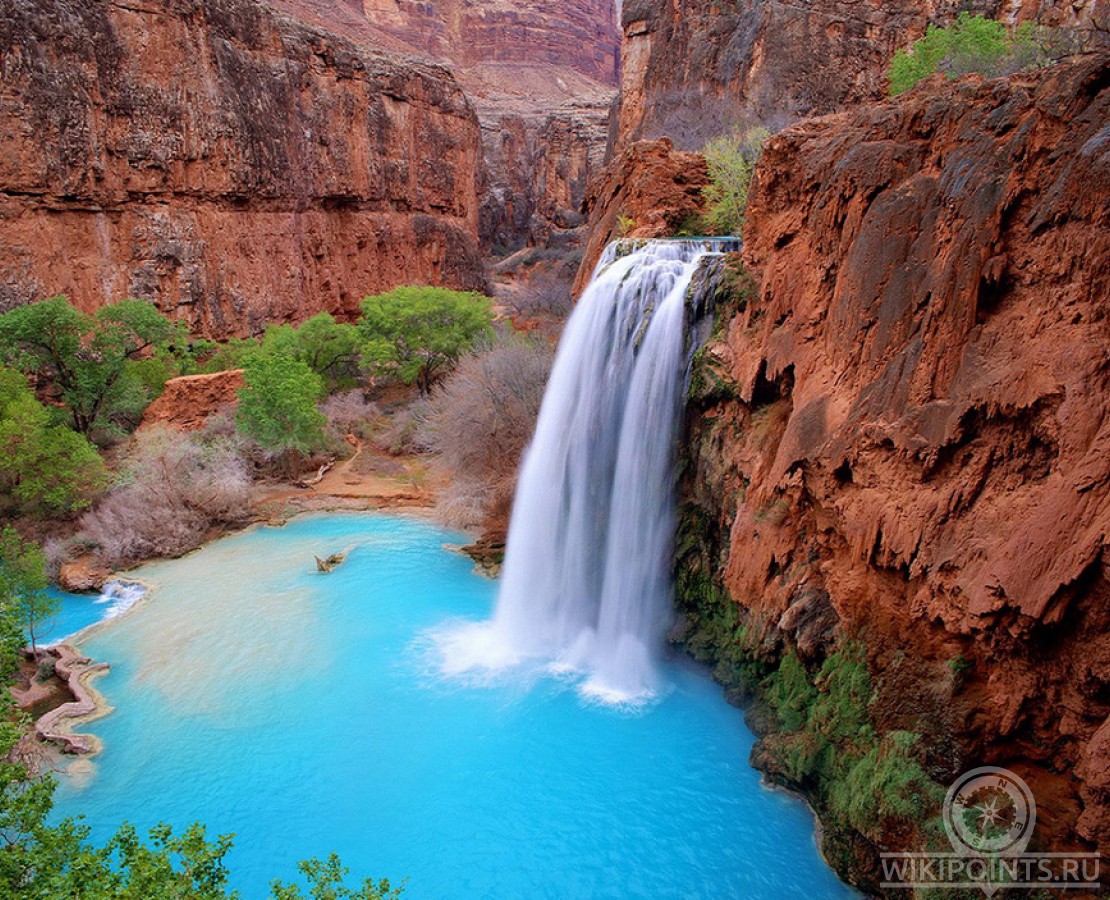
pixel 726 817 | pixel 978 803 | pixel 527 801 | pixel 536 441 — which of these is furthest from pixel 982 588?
pixel 536 441

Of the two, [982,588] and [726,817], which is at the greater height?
[982,588]

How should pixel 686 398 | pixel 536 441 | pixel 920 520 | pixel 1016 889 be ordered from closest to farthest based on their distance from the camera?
pixel 1016 889 < pixel 920 520 < pixel 686 398 < pixel 536 441

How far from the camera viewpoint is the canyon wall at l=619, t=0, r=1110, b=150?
2377 centimetres

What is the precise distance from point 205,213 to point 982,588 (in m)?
30.0

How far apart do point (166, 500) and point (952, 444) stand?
57.9 feet

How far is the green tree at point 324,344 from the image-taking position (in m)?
26.1

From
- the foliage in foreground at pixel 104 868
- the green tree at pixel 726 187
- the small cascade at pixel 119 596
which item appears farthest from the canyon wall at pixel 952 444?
the small cascade at pixel 119 596

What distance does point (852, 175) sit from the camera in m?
8.52

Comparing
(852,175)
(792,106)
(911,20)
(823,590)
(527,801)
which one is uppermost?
(911,20)

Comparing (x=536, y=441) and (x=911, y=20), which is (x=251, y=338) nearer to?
(x=536, y=441)

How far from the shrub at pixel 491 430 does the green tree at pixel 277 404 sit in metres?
6.01

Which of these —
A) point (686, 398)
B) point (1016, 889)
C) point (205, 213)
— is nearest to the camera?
point (1016, 889)

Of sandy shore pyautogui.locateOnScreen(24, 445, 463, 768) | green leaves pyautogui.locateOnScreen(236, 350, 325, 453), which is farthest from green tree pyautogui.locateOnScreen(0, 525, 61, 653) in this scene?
green leaves pyautogui.locateOnScreen(236, 350, 325, 453)

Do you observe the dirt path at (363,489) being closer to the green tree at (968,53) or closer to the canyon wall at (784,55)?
the green tree at (968,53)
